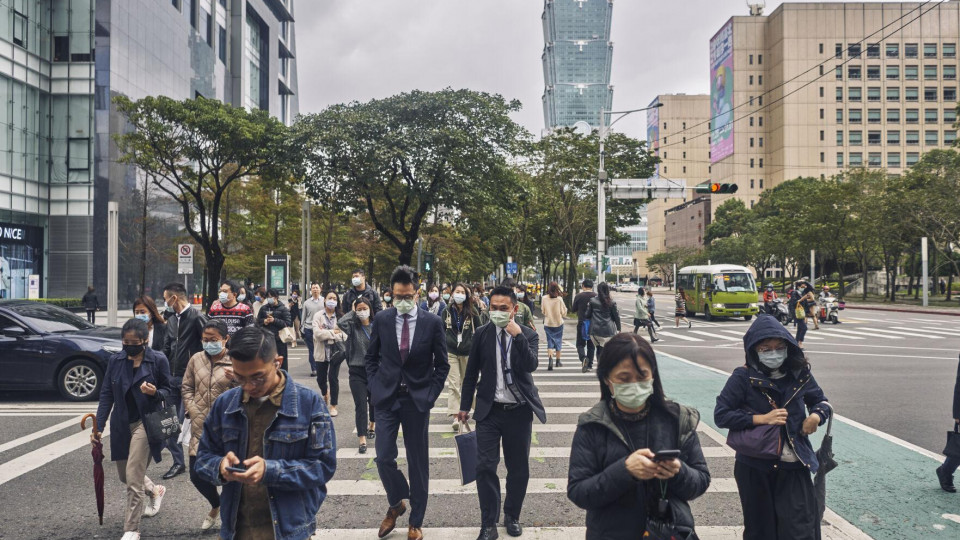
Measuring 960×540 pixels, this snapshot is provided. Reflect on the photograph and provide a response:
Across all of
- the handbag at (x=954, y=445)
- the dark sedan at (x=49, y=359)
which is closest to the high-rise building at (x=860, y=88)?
the dark sedan at (x=49, y=359)

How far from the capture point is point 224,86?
180 feet

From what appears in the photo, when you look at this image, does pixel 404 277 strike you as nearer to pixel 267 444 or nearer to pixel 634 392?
pixel 267 444

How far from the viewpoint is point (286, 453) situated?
2.80m

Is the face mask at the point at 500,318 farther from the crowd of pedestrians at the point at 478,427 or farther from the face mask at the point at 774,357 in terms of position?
the face mask at the point at 774,357

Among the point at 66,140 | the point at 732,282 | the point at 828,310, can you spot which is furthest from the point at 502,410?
the point at 66,140

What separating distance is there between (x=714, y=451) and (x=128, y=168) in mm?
36510

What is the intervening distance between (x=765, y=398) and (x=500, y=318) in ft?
7.22

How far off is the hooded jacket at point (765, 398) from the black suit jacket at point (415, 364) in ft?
7.05

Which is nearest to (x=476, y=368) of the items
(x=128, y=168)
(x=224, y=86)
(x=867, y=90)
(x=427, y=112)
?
(x=427, y=112)

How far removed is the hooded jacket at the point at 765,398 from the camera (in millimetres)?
3553

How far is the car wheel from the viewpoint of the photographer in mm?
10539

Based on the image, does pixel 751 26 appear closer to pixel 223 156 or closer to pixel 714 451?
pixel 223 156

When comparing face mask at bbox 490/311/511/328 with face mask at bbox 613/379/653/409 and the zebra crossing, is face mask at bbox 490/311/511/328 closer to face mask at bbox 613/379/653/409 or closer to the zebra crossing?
the zebra crossing

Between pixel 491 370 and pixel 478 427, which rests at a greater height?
pixel 491 370
